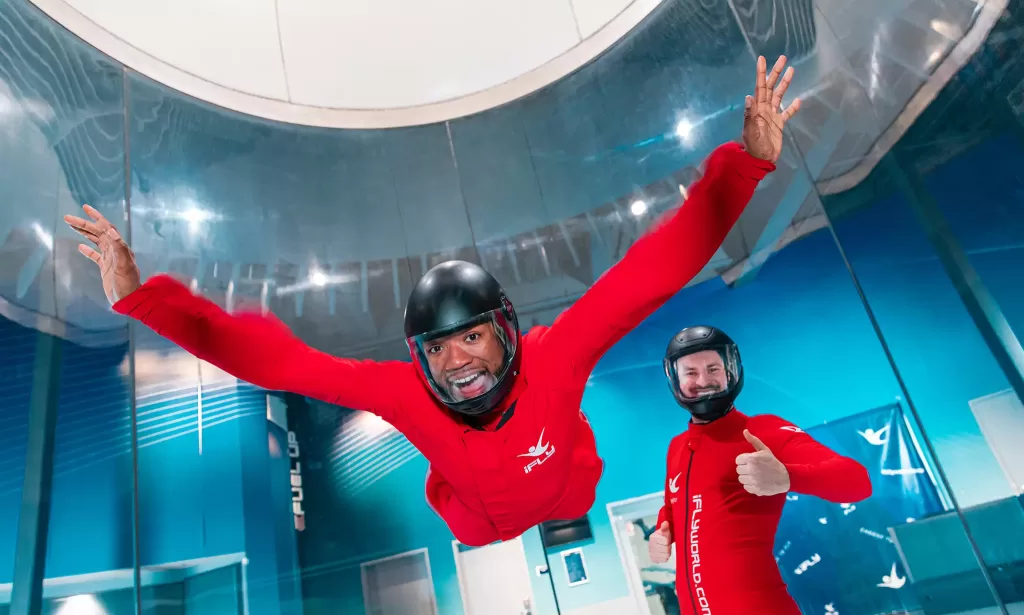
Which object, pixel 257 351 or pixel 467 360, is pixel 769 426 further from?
pixel 257 351

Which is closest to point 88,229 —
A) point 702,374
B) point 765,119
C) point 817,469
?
point 765,119

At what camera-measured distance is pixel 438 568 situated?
4824 mm

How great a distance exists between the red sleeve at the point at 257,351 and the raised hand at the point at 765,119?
60.0 inches

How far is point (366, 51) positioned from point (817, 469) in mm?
4663

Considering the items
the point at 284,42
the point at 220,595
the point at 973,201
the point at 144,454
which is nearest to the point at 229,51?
the point at 284,42

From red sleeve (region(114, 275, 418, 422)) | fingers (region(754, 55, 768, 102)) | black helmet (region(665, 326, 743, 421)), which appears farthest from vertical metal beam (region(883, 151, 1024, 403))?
red sleeve (region(114, 275, 418, 422))

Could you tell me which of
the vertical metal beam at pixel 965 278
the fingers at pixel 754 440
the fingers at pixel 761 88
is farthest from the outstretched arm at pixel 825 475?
the fingers at pixel 761 88

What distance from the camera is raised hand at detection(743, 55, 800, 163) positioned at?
1960 millimetres

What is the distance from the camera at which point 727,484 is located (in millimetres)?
2982

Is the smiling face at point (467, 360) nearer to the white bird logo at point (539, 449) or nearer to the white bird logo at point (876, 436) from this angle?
the white bird logo at point (539, 449)

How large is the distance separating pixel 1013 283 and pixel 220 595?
202 inches

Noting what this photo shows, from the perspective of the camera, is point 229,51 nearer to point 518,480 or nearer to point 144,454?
point 144,454

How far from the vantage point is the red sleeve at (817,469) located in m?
2.71

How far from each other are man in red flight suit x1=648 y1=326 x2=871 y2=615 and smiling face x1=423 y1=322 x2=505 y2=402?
1.18 meters
